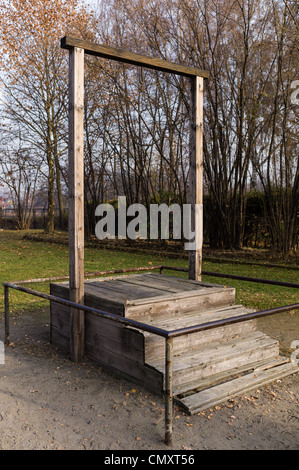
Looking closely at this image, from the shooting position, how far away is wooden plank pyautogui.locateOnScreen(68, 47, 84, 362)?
3.47 metres

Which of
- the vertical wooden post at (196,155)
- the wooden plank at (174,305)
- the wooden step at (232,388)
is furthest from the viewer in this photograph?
the vertical wooden post at (196,155)

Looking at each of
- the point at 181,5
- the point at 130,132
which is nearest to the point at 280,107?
the point at 181,5

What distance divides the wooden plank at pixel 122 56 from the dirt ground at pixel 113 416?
2.66 metres

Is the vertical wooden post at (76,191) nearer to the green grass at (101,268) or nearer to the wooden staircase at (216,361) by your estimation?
the wooden staircase at (216,361)

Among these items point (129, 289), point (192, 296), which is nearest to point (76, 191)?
point (129, 289)

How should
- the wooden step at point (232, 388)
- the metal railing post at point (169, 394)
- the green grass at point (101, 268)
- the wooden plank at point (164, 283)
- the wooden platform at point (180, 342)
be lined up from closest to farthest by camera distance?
the metal railing post at point (169, 394)
the wooden step at point (232, 388)
the wooden platform at point (180, 342)
the wooden plank at point (164, 283)
the green grass at point (101, 268)

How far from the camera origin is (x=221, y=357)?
10.8ft

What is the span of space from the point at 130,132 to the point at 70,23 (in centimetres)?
518

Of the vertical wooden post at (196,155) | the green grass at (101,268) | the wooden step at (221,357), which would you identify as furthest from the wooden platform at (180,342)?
the green grass at (101,268)

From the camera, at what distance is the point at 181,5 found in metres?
10.4

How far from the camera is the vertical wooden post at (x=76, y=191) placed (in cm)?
347

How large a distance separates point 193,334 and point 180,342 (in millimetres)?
157

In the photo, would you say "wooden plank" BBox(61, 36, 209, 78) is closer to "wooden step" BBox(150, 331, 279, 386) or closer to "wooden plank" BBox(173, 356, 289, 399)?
"wooden step" BBox(150, 331, 279, 386)

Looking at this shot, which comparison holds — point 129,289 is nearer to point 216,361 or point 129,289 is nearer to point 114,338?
point 114,338
